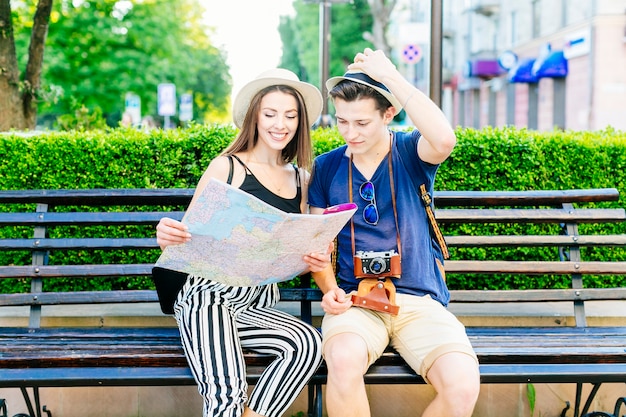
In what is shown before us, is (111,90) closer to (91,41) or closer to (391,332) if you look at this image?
(91,41)

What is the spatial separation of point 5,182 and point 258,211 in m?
2.44

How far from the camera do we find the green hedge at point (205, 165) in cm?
480

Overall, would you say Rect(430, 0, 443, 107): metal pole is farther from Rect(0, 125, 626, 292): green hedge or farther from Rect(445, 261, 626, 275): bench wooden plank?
Rect(445, 261, 626, 275): bench wooden plank

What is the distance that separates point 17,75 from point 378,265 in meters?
5.80

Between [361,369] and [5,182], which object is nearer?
[361,369]

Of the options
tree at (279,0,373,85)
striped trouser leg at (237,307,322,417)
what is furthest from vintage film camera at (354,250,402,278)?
tree at (279,0,373,85)

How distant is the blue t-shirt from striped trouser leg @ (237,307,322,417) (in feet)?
1.14

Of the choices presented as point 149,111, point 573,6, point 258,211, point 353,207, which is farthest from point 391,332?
point 149,111

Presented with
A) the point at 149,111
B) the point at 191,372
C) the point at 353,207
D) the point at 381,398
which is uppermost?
the point at 149,111

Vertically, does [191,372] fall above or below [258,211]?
below

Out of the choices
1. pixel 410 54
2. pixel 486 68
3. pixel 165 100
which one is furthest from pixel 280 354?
pixel 486 68

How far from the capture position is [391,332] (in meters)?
3.39

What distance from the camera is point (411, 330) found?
332 cm

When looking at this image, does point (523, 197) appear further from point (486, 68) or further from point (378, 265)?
point (486, 68)
